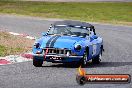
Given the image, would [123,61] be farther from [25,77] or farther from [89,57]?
[25,77]

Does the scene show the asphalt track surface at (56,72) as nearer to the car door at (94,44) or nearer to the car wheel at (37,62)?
the car wheel at (37,62)

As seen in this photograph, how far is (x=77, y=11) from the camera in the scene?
174ft

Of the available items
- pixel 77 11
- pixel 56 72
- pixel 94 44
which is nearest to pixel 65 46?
pixel 56 72

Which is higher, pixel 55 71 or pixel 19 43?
pixel 55 71

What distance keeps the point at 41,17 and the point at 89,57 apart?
100 ft

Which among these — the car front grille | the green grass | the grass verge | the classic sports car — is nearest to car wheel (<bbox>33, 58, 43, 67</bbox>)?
the classic sports car

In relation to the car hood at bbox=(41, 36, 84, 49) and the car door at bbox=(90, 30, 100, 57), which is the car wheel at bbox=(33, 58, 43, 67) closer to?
the car hood at bbox=(41, 36, 84, 49)

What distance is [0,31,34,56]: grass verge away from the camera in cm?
1937

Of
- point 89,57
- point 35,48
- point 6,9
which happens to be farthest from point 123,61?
point 6,9

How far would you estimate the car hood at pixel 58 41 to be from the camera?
598 inches

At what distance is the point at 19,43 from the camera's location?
897 inches

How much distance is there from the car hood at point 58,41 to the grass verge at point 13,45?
3.09 meters

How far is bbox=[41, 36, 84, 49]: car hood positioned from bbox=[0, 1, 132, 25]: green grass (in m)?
28.1

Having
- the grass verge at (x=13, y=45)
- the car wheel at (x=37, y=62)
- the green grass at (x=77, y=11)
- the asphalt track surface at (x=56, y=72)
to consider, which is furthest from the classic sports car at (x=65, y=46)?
the green grass at (x=77, y=11)
